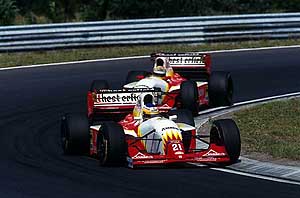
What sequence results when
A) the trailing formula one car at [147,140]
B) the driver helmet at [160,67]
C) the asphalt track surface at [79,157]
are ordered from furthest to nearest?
1. the driver helmet at [160,67]
2. the trailing formula one car at [147,140]
3. the asphalt track surface at [79,157]

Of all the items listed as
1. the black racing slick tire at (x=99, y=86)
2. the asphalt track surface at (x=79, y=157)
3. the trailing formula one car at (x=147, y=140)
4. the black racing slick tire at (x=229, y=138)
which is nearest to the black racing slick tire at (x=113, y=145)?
the trailing formula one car at (x=147, y=140)

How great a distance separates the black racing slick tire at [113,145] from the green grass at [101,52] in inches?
451

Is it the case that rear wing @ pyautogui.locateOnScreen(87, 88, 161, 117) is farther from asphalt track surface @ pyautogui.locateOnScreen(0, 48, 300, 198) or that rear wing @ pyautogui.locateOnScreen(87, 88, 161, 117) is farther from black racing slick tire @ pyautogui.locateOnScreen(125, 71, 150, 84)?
black racing slick tire @ pyautogui.locateOnScreen(125, 71, 150, 84)

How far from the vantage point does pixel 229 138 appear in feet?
38.6

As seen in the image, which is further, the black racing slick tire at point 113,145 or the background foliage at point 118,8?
the background foliage at point 118,8

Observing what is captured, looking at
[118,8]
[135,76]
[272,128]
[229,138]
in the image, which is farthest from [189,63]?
[118,8]

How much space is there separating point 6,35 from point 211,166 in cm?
1353

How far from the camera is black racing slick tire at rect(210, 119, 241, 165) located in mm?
11703

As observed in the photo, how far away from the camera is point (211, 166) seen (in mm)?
11820

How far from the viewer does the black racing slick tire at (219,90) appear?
1669 centimetres

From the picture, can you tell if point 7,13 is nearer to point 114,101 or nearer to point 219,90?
point 219,90

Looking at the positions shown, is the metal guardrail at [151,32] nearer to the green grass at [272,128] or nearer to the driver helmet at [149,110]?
the green grass at [272,128]

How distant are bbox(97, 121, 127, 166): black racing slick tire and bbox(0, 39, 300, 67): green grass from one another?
1145cm

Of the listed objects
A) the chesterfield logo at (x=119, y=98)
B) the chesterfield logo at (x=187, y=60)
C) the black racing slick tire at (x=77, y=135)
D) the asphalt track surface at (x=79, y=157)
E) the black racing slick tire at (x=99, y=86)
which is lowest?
the asphalt track surface at (x=79, y=157)
